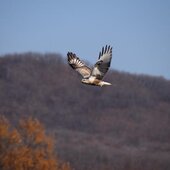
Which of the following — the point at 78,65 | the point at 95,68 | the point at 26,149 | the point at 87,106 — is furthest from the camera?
the point at 87,106

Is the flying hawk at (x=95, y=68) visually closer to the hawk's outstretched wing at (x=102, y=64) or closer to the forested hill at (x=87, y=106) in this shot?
the hawk's outstretched wing at (x=102, y=64)

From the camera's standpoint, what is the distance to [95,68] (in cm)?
1603

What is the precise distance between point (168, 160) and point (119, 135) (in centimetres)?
2346

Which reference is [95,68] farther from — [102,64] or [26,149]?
[26,149]

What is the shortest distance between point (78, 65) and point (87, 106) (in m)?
81.3

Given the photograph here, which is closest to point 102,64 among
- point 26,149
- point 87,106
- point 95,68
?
point 95,68

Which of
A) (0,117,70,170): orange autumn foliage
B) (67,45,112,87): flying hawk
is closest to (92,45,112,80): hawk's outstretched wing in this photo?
(67,45,112,87): flying hawk

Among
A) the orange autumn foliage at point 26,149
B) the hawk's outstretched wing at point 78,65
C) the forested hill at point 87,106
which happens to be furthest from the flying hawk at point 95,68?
the forested hill at point 87,106

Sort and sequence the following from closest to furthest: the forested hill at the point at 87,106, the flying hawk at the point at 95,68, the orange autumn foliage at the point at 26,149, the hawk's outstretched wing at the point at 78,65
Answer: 1. the flying hawk at the point at 95,68
2. the hawk's outstretched wing at the point at 78,65
3. the orange autumn foliage at the point at 26,149
4. the forested hill at the point at 87,106

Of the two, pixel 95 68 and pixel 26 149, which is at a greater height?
pixel 95 68

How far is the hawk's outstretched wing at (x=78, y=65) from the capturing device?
16219 millimetres

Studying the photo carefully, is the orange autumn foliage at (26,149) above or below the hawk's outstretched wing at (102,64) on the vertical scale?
below

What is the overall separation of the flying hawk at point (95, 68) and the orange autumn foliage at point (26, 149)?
2411 cm

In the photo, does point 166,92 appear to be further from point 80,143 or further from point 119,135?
point 80,143
